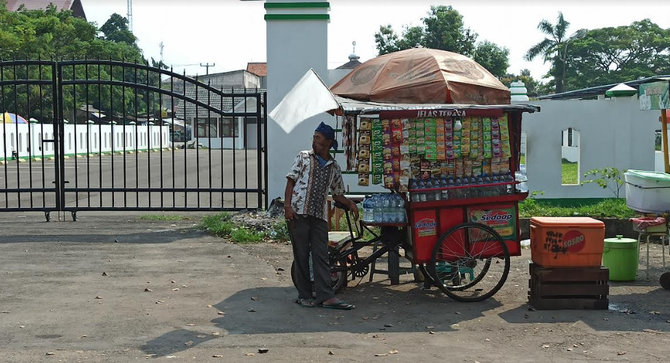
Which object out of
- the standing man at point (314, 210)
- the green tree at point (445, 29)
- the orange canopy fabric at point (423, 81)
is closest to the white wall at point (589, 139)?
the orange canopy fabric at point (423, 81)

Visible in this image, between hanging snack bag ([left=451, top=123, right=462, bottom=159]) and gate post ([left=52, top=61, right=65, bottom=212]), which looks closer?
hanging snack bag ([left=451, top=123, right=462, bottom=159])

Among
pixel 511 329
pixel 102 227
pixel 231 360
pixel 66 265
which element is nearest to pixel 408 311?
pixel 511 329

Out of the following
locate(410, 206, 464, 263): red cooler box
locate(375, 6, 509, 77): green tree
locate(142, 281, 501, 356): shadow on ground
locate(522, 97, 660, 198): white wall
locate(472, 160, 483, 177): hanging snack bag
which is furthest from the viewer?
locate(375, 6, 509, 77): green tree

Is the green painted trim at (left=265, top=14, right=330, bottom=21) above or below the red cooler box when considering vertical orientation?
above

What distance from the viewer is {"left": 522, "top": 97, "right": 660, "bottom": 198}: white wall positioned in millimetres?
14062

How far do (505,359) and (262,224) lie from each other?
660 cm

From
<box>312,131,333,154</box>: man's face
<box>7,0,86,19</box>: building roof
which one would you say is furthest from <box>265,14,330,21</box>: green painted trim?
<box>7,0,86,19</box>: building roof

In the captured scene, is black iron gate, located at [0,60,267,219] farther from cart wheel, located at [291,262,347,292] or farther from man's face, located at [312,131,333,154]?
man's face, located at [312,131,333,154]

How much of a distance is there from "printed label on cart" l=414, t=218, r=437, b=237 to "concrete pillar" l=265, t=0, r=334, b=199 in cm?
501

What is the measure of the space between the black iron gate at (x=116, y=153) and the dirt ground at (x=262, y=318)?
2.74 metres

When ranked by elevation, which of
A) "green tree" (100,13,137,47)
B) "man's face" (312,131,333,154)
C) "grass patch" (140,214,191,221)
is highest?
"green tree" (100,13,137,47)

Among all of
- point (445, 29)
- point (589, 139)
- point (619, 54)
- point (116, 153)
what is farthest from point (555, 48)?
point (589, 139)

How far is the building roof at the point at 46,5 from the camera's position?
3017 inches

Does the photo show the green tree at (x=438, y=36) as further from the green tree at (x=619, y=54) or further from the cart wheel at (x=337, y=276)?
the cart wheel at (x=337, y=276)
